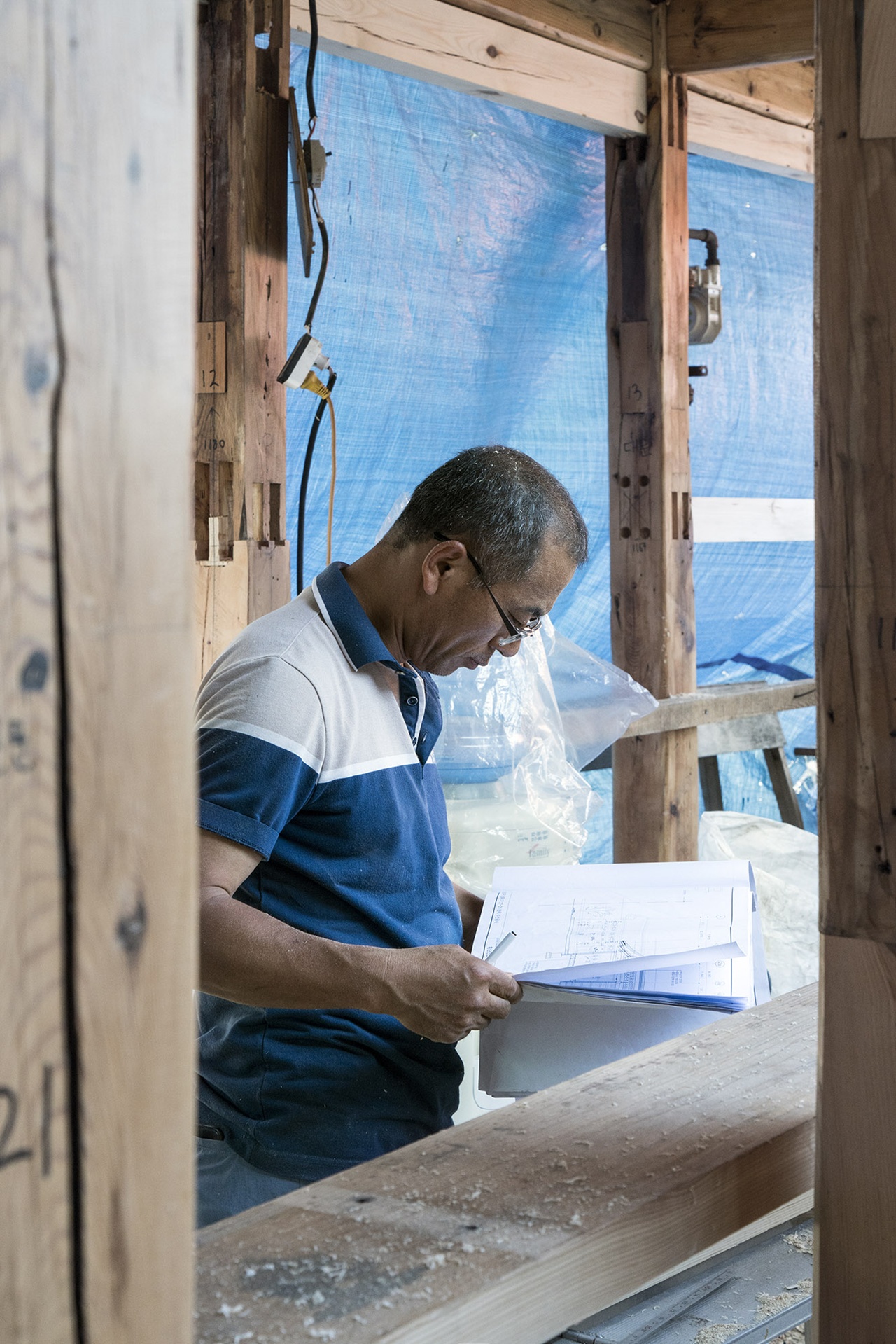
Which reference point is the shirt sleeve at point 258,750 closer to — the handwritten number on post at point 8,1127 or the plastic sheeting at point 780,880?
the handwritten number on post at point 8,1127

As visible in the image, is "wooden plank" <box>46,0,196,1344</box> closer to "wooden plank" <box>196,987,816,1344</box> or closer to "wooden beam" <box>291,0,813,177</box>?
"wooden plank" <box>196,987,816,1344</box>

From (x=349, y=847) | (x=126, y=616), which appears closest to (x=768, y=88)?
(x=349, y=847)

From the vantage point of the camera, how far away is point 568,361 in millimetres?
3434

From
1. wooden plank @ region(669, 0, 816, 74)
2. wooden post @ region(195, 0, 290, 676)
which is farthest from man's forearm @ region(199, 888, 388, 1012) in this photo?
wooden plank @ region(669, 0, 816, 74)

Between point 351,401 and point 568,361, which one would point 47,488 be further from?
point 568,361

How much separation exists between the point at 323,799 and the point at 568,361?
A: 7.11 ft

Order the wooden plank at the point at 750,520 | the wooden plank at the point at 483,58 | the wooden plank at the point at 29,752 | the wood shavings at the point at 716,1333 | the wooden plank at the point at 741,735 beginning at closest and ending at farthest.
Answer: the wooden plank at the point at 29,752, the wood shavings at the point at 716,1333, the wooden plank at the point at 483,58, the wooden plank at the point at 750,520, the wooden plank at the point at 741,735

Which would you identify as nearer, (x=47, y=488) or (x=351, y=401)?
(x=47, y=488)

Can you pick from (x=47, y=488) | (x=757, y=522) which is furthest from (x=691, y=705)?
(x=47, y=488)

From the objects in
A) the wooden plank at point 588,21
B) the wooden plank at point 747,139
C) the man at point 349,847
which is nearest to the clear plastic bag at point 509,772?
the man at point 349,847

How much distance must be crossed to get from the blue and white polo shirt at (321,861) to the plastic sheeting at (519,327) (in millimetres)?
1247

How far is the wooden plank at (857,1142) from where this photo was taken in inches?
33.8

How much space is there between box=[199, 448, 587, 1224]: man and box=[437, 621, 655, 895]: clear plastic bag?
0.84m

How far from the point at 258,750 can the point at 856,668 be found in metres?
0.82
